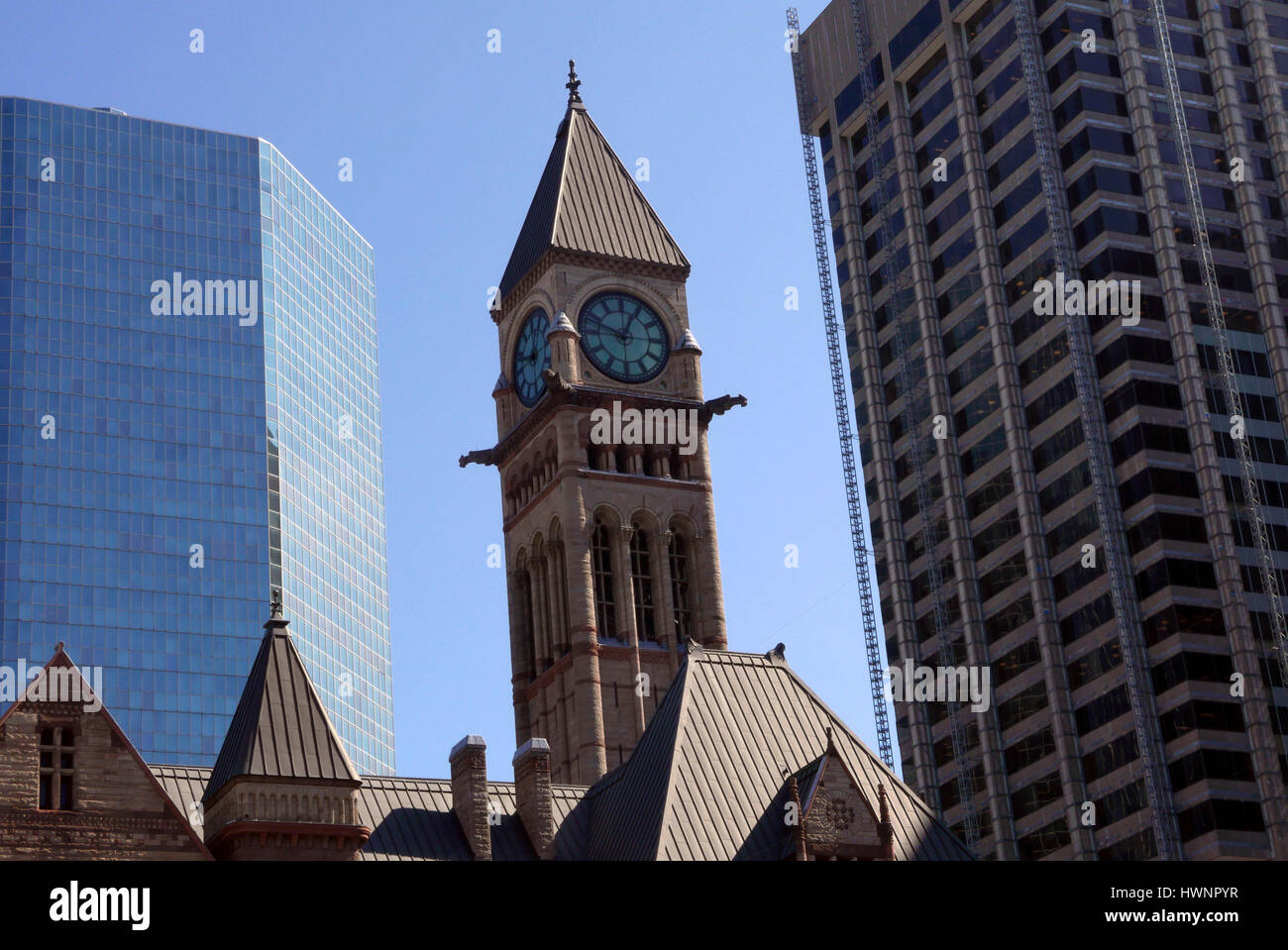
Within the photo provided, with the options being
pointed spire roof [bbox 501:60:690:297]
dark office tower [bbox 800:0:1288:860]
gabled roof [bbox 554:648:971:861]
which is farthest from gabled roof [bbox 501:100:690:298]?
dark office tower [bbox 800:0:1288:860]

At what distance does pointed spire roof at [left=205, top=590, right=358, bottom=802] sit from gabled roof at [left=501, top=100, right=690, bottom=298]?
1780 inches

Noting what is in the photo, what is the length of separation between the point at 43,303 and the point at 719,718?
11211 centimetres

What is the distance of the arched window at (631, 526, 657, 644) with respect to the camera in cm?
10200

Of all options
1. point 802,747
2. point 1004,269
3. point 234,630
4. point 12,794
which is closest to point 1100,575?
point 1004,269

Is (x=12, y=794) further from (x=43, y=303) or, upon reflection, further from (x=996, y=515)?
(x=43, y=303)

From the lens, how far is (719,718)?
69812 millimetres

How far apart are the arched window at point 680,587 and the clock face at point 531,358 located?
996cm

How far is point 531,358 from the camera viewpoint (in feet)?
357

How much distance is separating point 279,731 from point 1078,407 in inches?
3645

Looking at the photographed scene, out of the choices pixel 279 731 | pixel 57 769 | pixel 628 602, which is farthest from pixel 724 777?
pixel 628 602

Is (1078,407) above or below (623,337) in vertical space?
above

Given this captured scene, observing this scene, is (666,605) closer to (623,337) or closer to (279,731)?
(623,337)

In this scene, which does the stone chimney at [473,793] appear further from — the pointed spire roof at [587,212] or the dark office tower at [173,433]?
the dark office tower at [173,433]

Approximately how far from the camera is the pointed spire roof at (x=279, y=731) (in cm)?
6156
